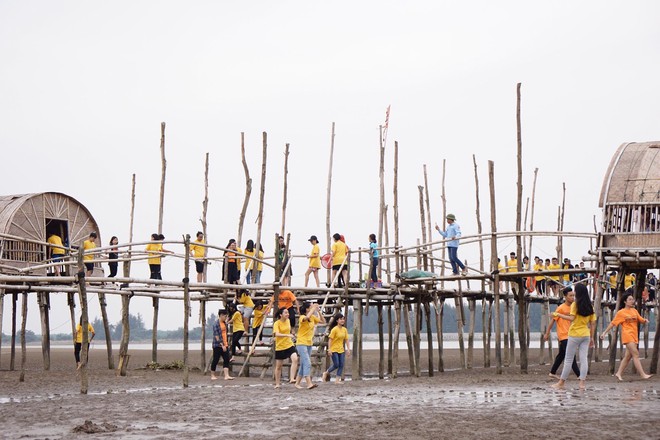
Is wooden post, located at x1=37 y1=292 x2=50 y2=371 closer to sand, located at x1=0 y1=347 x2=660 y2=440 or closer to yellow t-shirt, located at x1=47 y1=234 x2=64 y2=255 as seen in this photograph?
yellow t-shirt, located at x1=47 y1=234 x2=64 y2=255

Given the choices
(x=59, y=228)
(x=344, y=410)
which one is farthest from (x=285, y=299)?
(x=59, y=228)

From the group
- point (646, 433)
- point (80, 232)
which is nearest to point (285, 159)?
point (80, 232)

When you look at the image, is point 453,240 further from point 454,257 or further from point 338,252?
point 338,252

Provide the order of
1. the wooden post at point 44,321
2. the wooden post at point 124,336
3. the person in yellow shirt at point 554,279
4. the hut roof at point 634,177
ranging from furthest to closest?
the person in yellow shirt at point 554,279, the wooden post at point 44,321, the wooden post at point 124,336, the hut roof at point 634,177

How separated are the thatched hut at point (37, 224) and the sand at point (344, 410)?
6057 mm

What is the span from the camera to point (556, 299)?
112ft

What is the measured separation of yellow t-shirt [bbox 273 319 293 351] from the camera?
18.6m

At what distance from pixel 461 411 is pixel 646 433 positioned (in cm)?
311

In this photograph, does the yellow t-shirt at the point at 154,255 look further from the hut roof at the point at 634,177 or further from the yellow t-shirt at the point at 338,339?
the hut roof at the point at 634,177

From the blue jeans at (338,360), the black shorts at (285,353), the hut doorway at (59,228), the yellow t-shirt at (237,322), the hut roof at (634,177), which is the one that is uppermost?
the hut roof at (634,177)

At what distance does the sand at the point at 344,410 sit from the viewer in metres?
12.0

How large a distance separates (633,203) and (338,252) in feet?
23.3

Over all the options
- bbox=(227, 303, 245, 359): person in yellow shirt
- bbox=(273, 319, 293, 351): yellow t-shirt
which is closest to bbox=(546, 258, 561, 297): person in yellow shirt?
bbox=(227, 303, 245, 359): person in yellow shirt

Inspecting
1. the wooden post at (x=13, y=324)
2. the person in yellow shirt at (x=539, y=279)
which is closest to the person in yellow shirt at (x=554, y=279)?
the person in yellow shirt at (x=539, y=279)
